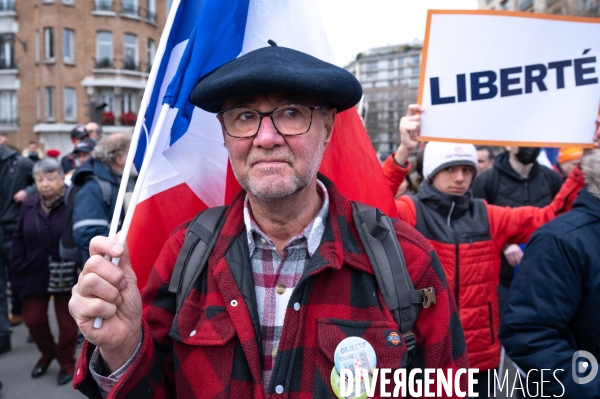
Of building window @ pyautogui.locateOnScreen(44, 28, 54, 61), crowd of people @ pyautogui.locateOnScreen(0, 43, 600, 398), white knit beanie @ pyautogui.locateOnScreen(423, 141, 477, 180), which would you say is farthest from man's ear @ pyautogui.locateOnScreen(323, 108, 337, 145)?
building window @ pyautogui.locateOnScreen(44, 28, 54, 61)

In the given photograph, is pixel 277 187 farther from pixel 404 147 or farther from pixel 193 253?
pixel 404 147

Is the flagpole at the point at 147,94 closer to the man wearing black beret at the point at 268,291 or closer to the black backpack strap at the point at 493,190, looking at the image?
the man wearing black beret at the point at 268,291

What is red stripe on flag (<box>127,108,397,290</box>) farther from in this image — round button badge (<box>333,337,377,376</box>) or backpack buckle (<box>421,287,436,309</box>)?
round button badge (<box>333,337,377,376</box>)

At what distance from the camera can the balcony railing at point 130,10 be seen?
101 ft

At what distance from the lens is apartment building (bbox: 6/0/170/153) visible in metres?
29.3

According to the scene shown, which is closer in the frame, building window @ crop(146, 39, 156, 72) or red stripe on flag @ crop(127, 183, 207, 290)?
red stripe on flag @ crop(127, 183, 207, 290)

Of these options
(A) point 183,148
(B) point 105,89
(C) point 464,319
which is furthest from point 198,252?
(B) point 105,89

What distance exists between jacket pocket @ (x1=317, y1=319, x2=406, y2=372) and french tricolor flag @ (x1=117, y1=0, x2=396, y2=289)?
895 mm

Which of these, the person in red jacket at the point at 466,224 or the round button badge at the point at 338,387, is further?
the person in red jacket at the point at 466,224

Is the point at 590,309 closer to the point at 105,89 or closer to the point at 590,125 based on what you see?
the point at 590,125

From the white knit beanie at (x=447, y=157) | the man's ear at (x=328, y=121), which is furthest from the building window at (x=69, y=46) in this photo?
the man's ear at (x=328, y=121)

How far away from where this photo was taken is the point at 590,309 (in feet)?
7.03

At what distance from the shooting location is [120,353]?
4.99 feet

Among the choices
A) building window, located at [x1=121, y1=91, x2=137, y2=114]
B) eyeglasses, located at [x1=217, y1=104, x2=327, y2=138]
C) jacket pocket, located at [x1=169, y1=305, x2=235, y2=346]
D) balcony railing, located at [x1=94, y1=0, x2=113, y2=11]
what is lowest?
jacket pocket, located at [x1=169, y1=305, x2=235, y2=346]
